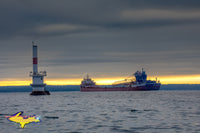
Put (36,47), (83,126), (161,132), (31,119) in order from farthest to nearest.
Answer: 1. (36,47)
2. (83,126)
3. (161,132)
4. (31,119)

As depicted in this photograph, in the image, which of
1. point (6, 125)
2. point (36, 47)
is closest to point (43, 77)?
point (36, 47)

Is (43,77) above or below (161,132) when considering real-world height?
above

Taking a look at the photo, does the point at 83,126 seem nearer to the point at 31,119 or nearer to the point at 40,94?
the point at 31,119

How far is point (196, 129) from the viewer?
29016mm

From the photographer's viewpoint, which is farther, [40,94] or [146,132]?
[40,94]

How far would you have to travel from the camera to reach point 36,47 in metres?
124

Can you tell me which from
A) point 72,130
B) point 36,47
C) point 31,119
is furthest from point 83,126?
point 36,47

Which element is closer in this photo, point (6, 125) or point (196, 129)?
point (196, 129)

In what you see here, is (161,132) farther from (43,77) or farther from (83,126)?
(43,77)

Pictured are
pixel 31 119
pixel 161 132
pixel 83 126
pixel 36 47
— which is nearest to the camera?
pixel 31 119

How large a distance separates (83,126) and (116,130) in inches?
167

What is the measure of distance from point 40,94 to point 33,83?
5.20m

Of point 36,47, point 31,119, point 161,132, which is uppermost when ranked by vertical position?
point 36,47

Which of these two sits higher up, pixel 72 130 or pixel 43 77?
pixel 43 77
